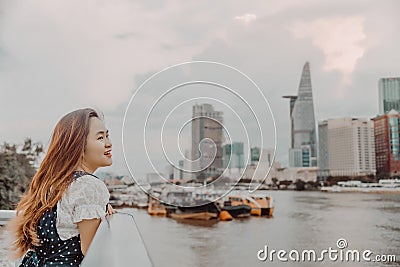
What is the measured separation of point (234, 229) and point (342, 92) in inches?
38.9

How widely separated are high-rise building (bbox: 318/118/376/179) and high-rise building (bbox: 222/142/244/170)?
483 mm

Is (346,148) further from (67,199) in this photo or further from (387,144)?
(67,199)

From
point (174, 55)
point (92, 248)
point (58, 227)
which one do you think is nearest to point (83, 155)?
point (58, 227)

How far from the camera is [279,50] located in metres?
2.78

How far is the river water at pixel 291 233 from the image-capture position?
106 inches

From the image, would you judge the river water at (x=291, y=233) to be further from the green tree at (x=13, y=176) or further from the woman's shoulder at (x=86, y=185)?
the woman's shoulder at (x=86, y=185)

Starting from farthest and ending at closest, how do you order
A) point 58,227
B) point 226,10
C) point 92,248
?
1. point 226,10
2. point 58,227
3. point 92,248

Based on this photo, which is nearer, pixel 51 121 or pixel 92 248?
pixel 92 248

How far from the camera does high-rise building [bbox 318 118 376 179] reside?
111 inches

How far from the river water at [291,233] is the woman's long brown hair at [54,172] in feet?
6.33

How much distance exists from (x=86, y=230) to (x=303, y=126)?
2.27 meters

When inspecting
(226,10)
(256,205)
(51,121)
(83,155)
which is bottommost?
(256,205)

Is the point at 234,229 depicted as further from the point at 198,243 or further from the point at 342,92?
the point at 342,92

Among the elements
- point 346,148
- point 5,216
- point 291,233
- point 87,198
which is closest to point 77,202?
point 87,198
